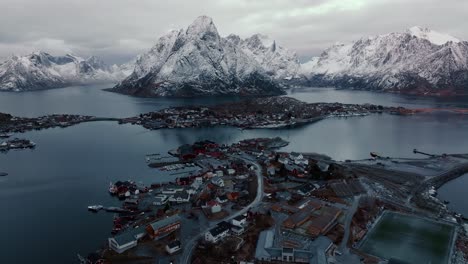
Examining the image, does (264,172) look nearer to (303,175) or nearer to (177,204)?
(303,175)

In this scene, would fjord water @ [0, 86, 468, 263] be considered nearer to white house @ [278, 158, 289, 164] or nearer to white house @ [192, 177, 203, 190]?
white house @ [192, 177, 203, 190]

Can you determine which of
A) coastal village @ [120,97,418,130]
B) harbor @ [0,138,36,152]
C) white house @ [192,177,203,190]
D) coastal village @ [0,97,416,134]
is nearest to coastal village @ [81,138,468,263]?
white house @ [192,177,203,190]

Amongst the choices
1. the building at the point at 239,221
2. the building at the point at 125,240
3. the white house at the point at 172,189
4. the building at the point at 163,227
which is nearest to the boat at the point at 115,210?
the white house at the point at 172,189

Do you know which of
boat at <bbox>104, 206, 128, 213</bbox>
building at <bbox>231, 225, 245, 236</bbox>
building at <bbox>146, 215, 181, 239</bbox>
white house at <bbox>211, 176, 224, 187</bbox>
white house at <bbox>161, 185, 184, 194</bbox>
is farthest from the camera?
white house at <bbox>211, 176, 224, 187</bbox>

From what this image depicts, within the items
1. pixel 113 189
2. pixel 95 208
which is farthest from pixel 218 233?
pixel 113 189

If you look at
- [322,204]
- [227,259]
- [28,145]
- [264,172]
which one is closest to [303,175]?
[264,172]

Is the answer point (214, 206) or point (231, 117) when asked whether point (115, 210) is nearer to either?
point (214, 206)
